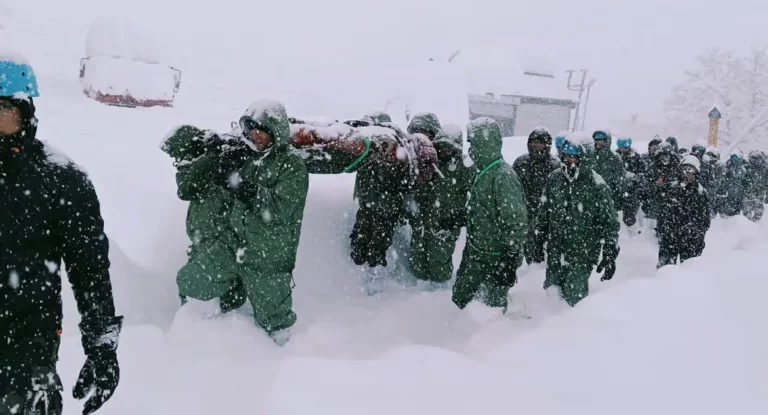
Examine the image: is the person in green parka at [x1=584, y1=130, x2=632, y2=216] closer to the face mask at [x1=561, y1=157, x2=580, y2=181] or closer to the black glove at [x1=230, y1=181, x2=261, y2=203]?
the face mask at [x1=561, y1=157, x2=580, y2=181]

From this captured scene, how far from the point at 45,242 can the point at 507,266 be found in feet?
11.5

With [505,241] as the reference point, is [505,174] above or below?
above

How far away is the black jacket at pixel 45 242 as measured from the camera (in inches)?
76.5

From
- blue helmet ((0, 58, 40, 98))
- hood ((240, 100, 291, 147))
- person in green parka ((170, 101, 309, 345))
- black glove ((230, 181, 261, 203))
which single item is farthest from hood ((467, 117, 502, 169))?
blue helmet ((0, 58, 40, 98))

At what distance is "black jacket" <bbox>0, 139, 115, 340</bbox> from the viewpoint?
1.94 meters

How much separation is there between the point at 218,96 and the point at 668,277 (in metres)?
18.2

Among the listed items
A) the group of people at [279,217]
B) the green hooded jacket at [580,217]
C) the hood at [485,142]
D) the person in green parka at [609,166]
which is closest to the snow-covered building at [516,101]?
the person in green parka at [609,166]

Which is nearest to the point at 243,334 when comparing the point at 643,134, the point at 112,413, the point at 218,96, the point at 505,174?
the point at 112,413

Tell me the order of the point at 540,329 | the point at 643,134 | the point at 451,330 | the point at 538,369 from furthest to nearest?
the point at 643,134 < the point at 451,330 < the point at 540,329 < the point at 538,369

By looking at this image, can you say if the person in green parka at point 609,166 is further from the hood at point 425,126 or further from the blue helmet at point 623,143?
the hood at point 425,126

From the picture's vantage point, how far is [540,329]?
141 inches

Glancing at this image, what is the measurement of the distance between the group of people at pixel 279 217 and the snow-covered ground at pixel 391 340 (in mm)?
361

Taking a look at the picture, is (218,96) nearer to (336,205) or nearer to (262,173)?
(336,205)

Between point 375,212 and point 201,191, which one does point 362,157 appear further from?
point 201,191
